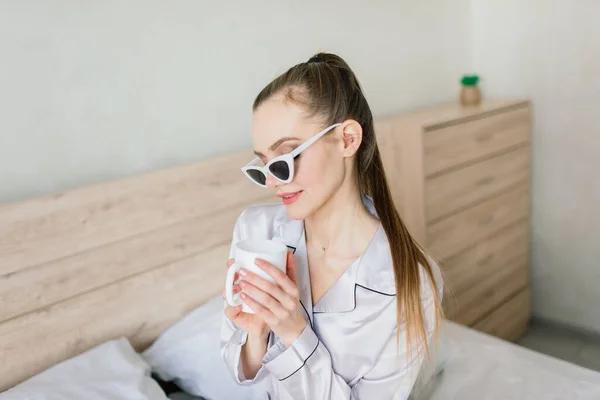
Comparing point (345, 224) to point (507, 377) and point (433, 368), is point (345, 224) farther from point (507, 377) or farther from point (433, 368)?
point (507, 377)

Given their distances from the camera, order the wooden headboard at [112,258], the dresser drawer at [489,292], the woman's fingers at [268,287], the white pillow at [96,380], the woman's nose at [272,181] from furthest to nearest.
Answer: the dresser drawer at [489,292] < the wooden headboard at [112,258] < the white pillow at [96,380] < the woman's nose at [272,181] < the woman's fingers at [268,287]

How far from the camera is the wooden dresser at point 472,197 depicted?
221 centimetres

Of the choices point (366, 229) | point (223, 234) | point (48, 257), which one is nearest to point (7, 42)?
point (48, 257)

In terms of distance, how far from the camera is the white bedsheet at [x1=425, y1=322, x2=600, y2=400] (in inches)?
58.4

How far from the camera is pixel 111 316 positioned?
1.60 metres

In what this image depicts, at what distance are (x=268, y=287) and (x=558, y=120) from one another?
2167 mm

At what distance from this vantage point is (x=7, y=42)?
4.83ft

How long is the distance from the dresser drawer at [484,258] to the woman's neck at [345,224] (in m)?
1.21

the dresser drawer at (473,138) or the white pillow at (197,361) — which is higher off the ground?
the dresser drawer at (473,138)

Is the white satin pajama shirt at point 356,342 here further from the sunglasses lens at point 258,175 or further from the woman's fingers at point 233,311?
the sunglasses lens at point 258,175

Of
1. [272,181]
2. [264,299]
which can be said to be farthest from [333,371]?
[272,181]

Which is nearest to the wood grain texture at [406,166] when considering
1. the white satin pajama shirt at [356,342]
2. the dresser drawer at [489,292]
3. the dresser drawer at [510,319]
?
the dresser drawer at [489,292]

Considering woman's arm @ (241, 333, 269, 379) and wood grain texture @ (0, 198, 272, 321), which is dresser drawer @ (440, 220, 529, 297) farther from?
woman's arm @ (241, 333, 269, 379)

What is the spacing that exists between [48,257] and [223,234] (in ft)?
1.81
